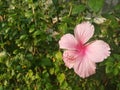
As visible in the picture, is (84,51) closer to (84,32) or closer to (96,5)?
(84,32)

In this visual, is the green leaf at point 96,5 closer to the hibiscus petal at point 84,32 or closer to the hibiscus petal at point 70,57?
the hibiscus petal at point 84,32

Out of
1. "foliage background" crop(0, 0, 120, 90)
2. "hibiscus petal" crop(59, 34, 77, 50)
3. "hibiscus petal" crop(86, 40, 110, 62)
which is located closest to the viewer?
"hibiscus petal" crop(86, 40, 110, 62)

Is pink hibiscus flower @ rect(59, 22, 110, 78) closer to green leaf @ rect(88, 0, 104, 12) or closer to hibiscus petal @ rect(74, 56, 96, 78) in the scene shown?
hibiscus petal @ rect(74, 56, 96, 78)

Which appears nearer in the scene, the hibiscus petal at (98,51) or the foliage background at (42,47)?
the hibiscus petal at (98,51)

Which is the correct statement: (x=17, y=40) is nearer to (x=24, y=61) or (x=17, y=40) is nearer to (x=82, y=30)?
(x=24, y=61)

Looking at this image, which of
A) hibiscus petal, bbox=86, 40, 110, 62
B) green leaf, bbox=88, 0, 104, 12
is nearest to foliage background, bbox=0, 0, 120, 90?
green leaf, bbox=88, 0, 104, 12

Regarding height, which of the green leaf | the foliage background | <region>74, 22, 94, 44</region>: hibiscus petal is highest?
the green leaf

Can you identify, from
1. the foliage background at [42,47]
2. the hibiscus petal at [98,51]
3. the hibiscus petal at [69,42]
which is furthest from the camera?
the foliage background at [42,47]

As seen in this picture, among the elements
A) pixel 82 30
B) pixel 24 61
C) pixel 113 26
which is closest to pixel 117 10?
pixel 113 26

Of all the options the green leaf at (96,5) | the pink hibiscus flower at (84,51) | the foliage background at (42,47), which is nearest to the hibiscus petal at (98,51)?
the pink hibiscus flower at (84,51)
